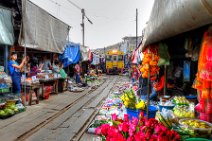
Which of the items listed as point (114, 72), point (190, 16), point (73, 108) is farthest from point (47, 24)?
point (114, 72)

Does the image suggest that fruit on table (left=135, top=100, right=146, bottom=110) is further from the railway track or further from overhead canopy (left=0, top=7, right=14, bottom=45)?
overhead canopy (left=0, top=7, right=14, bottom=45)

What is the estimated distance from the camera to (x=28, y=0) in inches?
368

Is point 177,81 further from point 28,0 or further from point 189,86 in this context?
point 28,0

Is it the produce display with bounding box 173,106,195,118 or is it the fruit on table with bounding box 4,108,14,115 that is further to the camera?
the fruit on table with bounding box 4,108,14,115

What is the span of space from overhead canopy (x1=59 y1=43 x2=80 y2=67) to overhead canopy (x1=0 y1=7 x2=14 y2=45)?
7227mm

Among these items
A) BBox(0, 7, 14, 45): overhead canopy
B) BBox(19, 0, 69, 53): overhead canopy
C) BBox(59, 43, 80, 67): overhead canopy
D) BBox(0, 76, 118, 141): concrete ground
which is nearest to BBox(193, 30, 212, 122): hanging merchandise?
BBox(0, 76, 118, 141): concrete ground

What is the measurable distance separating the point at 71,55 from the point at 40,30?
23.5 ft

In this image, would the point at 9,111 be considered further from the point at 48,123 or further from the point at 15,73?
the point at 15,73

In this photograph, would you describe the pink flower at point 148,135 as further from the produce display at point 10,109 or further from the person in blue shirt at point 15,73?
the person in blue shirt at point 15,73

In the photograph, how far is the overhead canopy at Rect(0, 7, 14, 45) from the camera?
831 centimetres

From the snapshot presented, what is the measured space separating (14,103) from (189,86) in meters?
6.20

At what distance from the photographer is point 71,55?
711 inches

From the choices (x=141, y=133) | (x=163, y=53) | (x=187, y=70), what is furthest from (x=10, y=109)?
(x=141, y=133)

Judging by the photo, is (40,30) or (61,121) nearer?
(61,121)
